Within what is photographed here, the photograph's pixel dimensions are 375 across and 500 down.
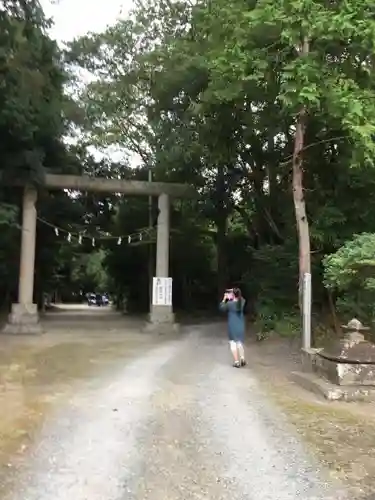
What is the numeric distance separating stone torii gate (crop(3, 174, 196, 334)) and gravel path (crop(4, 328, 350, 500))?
10.2m

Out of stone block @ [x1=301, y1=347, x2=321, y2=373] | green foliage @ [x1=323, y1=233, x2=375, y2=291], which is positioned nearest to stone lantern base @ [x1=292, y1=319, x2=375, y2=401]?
green foliage @ [x1=323, y1=233, x2=375, y2=291]

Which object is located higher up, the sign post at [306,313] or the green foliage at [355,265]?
the green foliage at [355,265]

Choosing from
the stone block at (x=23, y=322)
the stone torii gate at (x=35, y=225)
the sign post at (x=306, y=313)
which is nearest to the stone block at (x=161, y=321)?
the stone torii gate at (x=35, y=225)

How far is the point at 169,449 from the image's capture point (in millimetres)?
4805

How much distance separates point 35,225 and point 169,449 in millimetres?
14761

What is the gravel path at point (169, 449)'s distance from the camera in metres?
3.88

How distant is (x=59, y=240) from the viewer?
930 inches

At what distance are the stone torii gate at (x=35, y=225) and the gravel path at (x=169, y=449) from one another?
10.2 meters

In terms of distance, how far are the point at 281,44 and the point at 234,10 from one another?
1063mm

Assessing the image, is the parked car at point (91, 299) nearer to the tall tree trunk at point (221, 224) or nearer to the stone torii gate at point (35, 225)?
the tall tree trunk at point (221, 224)

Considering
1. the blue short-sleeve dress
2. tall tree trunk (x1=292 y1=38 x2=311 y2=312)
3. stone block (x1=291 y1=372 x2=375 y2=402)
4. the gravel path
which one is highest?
tall tree trunk (x1=292 y1=38 x2=311 y2=312)

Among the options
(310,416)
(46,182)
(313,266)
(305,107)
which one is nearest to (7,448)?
(310,416)

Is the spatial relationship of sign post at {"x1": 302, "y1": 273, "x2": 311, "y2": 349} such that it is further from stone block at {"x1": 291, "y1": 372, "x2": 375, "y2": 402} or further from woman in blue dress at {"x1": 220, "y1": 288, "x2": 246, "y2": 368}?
stone block at {"x1": 291, "y1": 372, "x2": 375, "y2": 402}

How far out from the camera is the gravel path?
3877 mm
